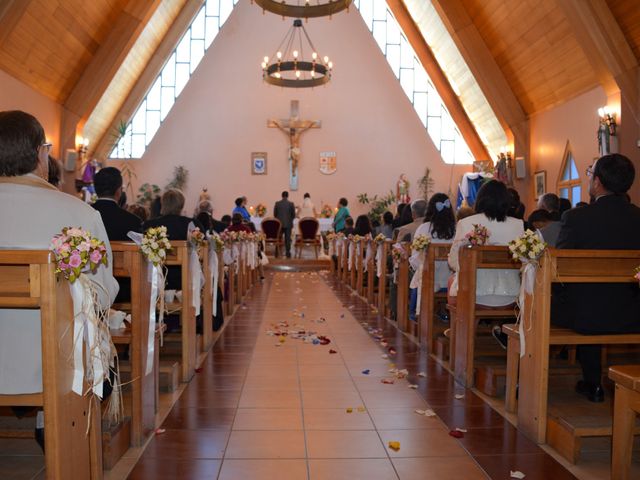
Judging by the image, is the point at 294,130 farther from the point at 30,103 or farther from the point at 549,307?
the point at 549,307

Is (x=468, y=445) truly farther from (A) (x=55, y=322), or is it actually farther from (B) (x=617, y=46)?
(B) (x=617, y=46)

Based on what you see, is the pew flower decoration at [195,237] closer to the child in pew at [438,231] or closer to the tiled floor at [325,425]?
the tiled floor at [325,425]

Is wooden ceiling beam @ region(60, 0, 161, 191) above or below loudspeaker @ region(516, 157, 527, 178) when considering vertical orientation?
above

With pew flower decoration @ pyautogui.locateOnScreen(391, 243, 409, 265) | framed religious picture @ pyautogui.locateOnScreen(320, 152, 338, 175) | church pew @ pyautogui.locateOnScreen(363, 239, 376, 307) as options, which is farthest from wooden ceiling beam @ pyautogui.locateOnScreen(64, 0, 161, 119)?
pew flower decoration @ pyautogui.locateOnScreen(391, 243, 409, 265)

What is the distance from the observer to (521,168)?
13.7m

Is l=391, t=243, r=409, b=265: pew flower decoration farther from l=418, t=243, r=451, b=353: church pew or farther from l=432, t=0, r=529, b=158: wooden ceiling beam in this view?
l=432, t=0, r=529, b=158: wooden ceiling beam

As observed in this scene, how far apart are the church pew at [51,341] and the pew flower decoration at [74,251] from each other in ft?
0.11

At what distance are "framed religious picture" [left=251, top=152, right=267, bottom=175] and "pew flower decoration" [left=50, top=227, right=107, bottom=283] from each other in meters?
15.1

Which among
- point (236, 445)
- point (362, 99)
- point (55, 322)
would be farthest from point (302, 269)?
point (55, 322)

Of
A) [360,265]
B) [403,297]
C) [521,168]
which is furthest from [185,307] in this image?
[521,168]

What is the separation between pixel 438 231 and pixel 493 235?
4.03ft

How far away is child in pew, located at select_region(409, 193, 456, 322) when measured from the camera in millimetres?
5406

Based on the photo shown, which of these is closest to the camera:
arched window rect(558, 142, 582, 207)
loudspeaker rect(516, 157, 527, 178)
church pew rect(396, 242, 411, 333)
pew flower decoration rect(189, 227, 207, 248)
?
pew flower decoration rect(189, 227, 207, 248)

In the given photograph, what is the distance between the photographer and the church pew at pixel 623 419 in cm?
223
